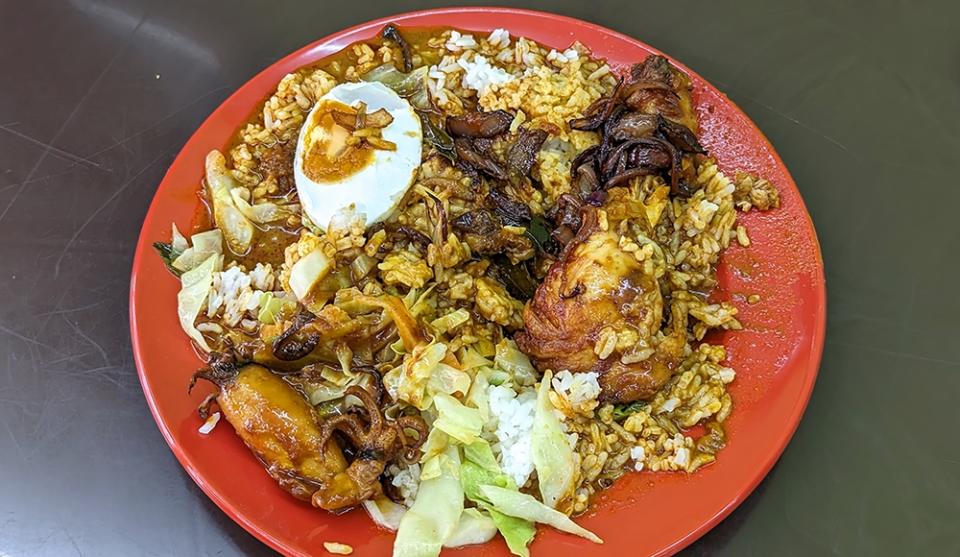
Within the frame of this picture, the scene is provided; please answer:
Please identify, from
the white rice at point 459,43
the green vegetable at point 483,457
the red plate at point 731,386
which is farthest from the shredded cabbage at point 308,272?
the white rice at point 459,43

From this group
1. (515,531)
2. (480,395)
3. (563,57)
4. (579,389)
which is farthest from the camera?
(563,57)

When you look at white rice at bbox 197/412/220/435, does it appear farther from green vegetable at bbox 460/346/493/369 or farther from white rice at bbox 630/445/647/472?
white rice at bbox 630/445/647/472

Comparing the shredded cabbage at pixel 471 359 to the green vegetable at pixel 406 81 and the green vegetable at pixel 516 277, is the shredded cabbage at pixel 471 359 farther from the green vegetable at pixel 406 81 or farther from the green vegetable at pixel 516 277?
the green vegetable at pixel 406 81

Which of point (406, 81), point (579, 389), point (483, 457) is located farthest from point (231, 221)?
point (579, 389)

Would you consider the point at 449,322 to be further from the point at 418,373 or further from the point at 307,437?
the point at 307,437

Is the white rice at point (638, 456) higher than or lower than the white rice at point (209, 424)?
higher

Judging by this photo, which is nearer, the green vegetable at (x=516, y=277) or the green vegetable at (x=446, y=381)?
the green vegetable at (x=446, y=381)

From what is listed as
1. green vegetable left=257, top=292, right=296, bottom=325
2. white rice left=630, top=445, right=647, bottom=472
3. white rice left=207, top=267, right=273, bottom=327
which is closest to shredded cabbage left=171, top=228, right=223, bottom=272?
white rice left=207, top=267, right=273, bottom=327
